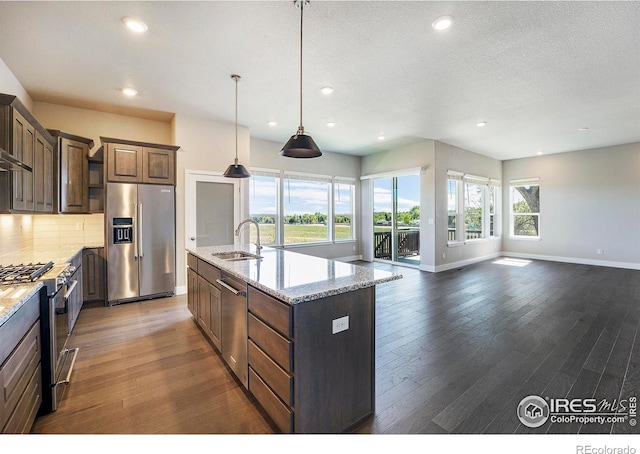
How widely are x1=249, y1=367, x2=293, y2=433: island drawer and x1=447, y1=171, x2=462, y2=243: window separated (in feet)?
19.9

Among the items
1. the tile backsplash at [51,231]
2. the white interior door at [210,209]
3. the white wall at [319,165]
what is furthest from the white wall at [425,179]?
the tile backsplash at [51,231]

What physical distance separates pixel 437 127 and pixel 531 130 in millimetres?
1835

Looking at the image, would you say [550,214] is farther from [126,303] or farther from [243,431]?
[126,303]

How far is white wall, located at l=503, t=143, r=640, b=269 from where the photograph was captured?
255 inches

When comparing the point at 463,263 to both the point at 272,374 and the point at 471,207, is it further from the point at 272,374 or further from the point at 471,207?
the point at 272,374

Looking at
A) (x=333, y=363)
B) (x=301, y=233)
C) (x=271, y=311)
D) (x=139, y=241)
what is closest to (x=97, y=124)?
(x=139, y=241)

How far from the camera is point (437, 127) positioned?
5.38 m

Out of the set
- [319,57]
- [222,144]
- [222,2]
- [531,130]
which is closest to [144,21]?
[222,2]

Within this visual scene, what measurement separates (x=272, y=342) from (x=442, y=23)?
2781 millimetres

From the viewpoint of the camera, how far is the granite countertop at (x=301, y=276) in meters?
1.59

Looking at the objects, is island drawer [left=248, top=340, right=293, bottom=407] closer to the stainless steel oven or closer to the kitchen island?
the kitchen island

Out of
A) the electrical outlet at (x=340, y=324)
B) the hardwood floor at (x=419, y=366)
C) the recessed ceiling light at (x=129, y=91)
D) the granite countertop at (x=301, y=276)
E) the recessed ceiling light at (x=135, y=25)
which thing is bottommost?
the hardwood floor at (x=419, y=366)

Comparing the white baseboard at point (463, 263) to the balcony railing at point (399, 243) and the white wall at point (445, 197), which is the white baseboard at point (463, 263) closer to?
the white wall at point (445, 197)

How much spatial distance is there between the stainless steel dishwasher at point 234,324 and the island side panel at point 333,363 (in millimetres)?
622
